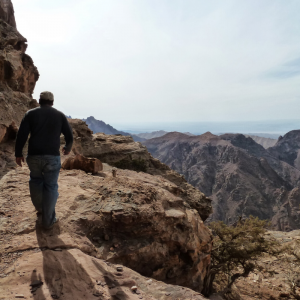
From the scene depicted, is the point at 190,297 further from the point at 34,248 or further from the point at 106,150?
the point at 106,150

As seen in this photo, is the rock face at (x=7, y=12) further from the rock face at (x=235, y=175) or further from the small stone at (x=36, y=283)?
the rock face at (x=235, y=175)

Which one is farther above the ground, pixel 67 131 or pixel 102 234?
pixel 67 131

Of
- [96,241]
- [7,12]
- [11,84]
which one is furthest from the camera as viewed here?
[7,12]

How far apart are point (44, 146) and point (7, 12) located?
33.8 metres

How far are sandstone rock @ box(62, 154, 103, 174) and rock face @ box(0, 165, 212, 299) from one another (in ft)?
2.00

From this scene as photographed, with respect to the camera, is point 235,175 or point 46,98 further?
point 235,175

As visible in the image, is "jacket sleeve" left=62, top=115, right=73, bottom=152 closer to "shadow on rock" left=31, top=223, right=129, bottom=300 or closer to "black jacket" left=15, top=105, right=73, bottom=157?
"black jacket" left=15, top=105, right=73, bottom=157

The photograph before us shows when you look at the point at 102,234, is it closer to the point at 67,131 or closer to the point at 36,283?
the point at 36,283

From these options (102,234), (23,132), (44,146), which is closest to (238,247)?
(102,234)

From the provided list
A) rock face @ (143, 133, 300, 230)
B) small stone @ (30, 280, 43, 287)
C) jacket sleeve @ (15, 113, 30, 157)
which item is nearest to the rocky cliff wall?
small stone @ (30, 280, 43, 287)

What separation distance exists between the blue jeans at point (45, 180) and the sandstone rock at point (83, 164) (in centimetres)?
503

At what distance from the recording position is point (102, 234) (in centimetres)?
519

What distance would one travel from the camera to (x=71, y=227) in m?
4.62

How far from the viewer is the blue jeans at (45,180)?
3.92 metres
